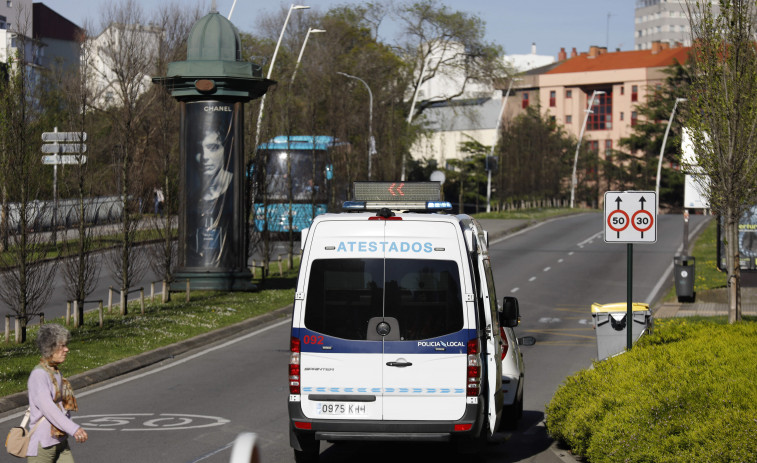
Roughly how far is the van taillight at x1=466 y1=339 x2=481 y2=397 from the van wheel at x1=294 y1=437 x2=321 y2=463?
4.97ft

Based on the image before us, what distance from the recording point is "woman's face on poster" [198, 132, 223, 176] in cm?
2778

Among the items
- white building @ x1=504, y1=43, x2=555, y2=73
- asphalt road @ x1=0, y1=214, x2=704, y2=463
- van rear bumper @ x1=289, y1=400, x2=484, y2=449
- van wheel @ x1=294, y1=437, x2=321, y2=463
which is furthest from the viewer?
white building @ x1=504, y1=43, x2=555, y2=73

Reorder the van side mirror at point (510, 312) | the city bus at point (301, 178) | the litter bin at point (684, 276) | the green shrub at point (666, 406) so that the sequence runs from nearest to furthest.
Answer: the green shrub at point (666, 406), the van side mirror at point (510, 312), the litter bin at point (684, 276), the city bus at point (301, 178)

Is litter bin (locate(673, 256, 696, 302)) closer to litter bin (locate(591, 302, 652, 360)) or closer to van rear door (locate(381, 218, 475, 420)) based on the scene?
litter bin (locate(591, 302, 652, 360))

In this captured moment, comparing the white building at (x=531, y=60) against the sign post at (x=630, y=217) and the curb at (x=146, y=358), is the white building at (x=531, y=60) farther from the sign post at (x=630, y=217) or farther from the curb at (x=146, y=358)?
the sign post at (x=630, y=217)

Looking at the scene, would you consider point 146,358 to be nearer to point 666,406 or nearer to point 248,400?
point 248,400

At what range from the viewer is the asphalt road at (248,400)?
11797 mm

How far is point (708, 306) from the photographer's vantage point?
1164 inches

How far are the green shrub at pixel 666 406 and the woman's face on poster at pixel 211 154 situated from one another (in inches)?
655

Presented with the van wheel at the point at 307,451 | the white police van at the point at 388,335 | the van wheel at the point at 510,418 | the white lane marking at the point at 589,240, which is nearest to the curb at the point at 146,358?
the van wheel at the point at 307,451

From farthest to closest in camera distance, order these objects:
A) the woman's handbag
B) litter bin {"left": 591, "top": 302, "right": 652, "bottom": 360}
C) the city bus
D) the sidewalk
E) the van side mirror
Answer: the city bus
the sidewalk
litter bin {"left": 591, "top": 302, "right": 652, "bottom": 360}
the van side mirror
the woman's handbag

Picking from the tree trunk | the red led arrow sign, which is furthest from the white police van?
the tree trunk

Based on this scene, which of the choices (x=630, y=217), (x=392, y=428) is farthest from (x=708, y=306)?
(x=392, y=428)

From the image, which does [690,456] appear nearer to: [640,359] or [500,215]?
[640,359]
